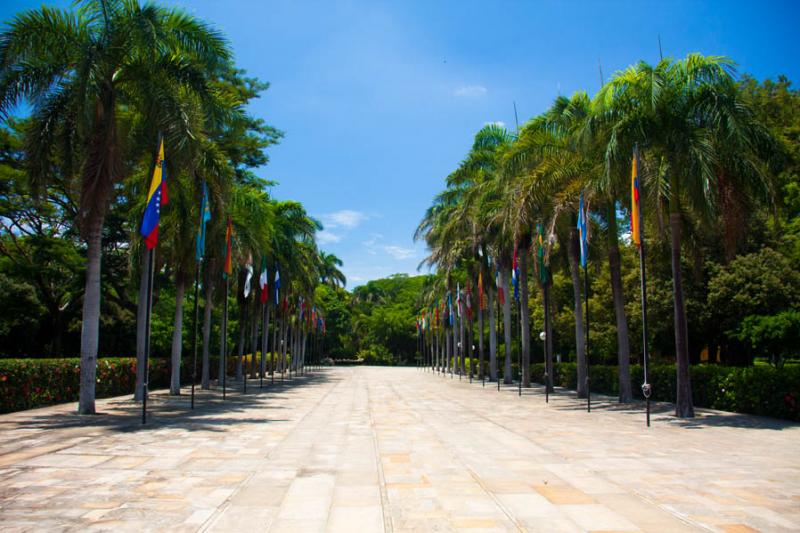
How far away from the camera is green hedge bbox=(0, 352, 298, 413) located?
16.7 meters

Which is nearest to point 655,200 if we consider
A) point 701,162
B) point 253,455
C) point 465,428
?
point 701,162

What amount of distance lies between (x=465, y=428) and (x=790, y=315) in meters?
20.1

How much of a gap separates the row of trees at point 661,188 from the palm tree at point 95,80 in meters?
11.4

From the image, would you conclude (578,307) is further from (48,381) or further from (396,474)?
(48,381)

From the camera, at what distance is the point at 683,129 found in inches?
662

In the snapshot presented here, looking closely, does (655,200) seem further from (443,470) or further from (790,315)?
(790,315)

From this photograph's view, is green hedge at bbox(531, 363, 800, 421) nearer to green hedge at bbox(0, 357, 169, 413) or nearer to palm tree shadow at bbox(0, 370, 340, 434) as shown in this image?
palm tree shadow at bbox(0, 370, 340, 434)

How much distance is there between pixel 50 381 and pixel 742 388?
2073 cm

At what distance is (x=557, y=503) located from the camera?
285 inches

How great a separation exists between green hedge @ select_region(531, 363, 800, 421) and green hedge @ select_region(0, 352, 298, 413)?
20458 mm

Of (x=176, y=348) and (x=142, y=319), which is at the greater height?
(x=142, y=319)

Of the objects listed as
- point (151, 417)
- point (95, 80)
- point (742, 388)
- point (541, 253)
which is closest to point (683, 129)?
point (742, 388)

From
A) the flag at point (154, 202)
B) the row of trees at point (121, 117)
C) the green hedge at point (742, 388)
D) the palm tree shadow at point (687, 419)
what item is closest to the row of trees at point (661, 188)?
the palm tree shadow at point (687, 419)

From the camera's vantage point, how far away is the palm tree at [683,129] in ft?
52.4
